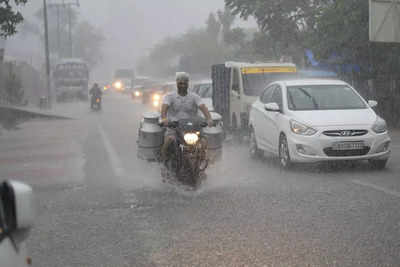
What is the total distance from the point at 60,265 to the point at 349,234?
2.69 meters

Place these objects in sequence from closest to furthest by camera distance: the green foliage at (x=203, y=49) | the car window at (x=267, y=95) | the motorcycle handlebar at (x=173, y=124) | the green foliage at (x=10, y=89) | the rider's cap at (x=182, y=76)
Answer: the motorcycle handlebar at (x=173, y=124) → the rider's cap at (x=182, y=76) → the car window at (x=267, y=95) → the green foliage at (x=10, y=89) → the green foliage at (x=203, y=49)

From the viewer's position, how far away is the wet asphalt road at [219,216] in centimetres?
616

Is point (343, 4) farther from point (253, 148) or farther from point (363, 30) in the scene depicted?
point (253, 148)

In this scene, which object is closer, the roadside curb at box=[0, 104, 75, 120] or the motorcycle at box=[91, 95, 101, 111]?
the roadside curb at box=[0, 104, 75, 120]

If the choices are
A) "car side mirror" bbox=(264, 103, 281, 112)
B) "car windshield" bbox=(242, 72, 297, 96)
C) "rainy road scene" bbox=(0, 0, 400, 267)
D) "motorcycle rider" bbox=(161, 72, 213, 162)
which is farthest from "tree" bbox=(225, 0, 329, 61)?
"motorcycle rider" bbox=(161, 72, 213, 162)

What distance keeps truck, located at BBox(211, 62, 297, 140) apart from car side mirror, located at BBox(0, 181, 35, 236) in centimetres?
1573

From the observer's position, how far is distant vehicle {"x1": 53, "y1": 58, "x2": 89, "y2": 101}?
59750mm

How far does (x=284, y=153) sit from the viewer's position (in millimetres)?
12484

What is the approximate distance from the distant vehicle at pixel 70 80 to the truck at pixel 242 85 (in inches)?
1595

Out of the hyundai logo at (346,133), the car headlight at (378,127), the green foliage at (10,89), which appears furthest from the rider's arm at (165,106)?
the green foliage at (10,89)

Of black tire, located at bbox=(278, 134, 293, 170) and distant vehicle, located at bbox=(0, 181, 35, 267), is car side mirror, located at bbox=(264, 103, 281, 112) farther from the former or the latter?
distant vehicle, located at bbox=(0, 181, 35, 267)

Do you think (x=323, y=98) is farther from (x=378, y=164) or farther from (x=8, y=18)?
(x=8, y=18)

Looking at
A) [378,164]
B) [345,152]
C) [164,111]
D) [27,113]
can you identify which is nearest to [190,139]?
[164,111]

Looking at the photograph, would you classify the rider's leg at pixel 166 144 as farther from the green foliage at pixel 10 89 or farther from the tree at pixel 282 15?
the green foliage at pixel 10 89
